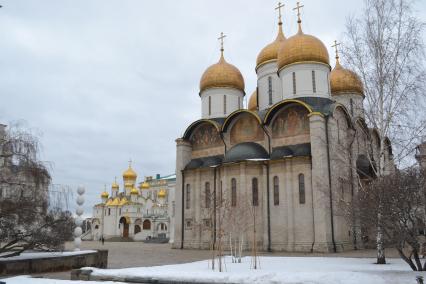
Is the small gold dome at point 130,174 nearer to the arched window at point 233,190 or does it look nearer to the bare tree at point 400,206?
the arched window at point 233,190

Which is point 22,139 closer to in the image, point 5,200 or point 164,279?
point 5,200

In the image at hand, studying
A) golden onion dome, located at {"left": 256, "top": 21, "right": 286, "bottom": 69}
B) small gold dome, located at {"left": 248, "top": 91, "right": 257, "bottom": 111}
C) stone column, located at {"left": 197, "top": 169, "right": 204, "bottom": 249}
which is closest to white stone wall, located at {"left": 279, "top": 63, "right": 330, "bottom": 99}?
golden onion dome, located at {"left": 256, "top": 21, "right": 286, "bottom": 69}

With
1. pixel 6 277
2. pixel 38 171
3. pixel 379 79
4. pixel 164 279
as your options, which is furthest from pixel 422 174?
pixel 6 277

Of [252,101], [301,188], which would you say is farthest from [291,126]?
[252,101]

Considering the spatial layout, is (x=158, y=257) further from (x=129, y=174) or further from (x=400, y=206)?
(x=129, y=174)

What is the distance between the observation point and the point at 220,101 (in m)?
29.3

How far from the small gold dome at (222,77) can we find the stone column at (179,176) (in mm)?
4766

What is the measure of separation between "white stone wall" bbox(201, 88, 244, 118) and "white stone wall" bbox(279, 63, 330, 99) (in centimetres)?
502

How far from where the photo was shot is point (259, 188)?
2352 cm

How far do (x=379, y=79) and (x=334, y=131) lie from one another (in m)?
8.08

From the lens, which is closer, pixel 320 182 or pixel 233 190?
pixel 320 182

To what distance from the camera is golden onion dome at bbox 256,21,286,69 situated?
1169 inches

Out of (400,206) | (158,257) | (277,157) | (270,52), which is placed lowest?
(158,257)

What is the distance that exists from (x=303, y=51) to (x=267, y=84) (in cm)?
512
